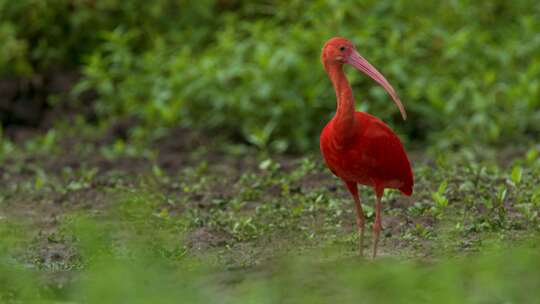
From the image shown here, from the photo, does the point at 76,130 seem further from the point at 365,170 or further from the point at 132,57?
the point at 365,170

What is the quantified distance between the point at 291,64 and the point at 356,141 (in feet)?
11.8

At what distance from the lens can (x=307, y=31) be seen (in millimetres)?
9547

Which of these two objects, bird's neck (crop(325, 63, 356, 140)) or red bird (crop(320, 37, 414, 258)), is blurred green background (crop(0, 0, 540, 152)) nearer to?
red bird (crop(320, 37, 414, 258))

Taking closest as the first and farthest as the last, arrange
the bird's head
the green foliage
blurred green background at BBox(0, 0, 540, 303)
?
blurred green background at BBox(0, 0, 540, 303) < the bird's head < the green foliage

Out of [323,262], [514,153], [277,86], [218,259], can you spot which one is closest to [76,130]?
[277,86]

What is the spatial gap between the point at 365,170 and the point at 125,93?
15.6ft

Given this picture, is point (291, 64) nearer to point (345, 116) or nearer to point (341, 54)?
point (341, 54)

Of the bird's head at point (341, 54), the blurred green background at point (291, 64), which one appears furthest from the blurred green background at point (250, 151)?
the bird's head at point (341, 54)

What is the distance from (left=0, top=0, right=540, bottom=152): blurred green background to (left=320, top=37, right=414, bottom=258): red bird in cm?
288

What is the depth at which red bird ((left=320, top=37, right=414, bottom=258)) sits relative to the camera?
5.61 meters

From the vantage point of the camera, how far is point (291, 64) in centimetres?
916

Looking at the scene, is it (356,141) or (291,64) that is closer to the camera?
(356,141)

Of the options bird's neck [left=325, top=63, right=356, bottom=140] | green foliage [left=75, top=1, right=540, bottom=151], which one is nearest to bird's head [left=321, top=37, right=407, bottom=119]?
bird's neck [left=325, top=63, right=356, bottom=140]

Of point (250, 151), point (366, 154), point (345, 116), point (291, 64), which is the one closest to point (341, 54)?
point (345, 116)
